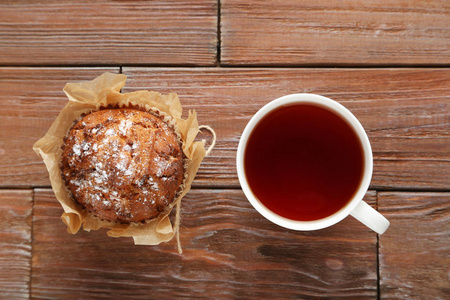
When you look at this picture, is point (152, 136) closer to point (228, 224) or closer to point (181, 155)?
Answer: point (181, 155)

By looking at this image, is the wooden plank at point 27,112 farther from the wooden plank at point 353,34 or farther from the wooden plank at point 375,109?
the wooden plank at point 353,34

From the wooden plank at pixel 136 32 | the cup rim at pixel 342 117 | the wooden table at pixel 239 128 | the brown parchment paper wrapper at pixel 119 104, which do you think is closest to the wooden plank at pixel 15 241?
the wooden table at pixel 239 128

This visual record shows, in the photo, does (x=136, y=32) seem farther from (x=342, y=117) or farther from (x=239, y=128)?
(x=342, y=117)

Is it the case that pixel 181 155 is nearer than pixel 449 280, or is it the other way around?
pixel 181 155

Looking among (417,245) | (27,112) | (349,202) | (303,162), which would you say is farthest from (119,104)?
(417,245)

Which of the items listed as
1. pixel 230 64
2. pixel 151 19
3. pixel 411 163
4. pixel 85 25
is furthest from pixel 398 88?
pixel 85 25

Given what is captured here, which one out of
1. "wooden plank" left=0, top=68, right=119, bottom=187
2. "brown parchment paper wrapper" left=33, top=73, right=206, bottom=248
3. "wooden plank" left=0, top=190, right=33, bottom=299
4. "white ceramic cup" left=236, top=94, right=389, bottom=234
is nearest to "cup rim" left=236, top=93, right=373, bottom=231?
"white ceramic cup" left=236, top=94, right=389, bottom=234
